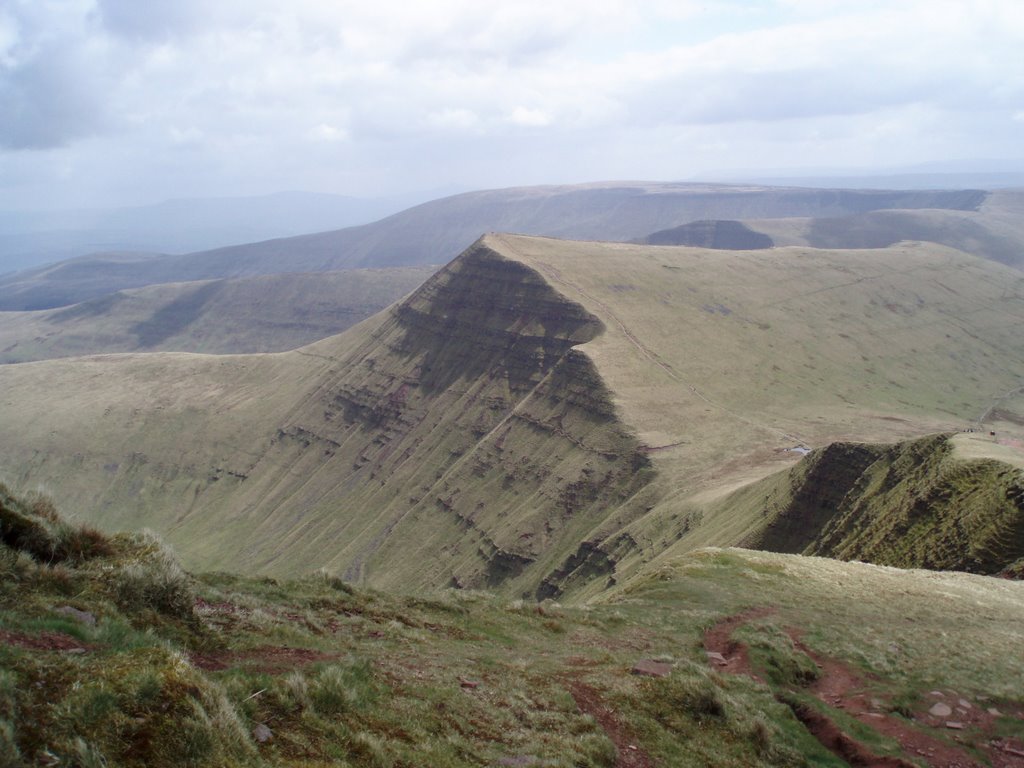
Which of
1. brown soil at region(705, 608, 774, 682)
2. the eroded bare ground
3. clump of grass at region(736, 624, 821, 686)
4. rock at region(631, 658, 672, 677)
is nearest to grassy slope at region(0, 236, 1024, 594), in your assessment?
brown soil at region(705, 608, 774, 682)

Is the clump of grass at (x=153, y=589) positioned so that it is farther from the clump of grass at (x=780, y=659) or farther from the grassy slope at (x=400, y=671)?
the clump of grass at (x=780, y=659)

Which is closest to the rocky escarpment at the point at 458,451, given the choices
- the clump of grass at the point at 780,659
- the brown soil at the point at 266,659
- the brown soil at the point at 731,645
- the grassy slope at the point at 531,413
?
the grassy slope at the point at 531,413

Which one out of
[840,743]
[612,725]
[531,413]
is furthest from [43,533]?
[531,413]

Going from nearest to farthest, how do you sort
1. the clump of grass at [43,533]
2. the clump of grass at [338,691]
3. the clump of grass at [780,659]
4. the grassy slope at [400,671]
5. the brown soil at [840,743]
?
the grassy slope at [400,671], the clump of grass at [338,691], the clump of grass at [43,533], the brown soil at [840,743], the clump of grass at [780,659]

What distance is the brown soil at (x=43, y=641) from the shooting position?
32.5ft

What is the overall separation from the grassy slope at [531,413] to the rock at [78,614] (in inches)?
2063

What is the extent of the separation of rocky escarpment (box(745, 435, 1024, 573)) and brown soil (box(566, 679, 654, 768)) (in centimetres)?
3308

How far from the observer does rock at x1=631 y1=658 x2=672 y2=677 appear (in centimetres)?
1814

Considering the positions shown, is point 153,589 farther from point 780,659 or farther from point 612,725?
point 780,659

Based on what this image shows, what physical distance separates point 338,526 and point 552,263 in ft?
243

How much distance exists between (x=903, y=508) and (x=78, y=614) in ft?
155

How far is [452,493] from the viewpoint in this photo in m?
109

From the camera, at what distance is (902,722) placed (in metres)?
18.0

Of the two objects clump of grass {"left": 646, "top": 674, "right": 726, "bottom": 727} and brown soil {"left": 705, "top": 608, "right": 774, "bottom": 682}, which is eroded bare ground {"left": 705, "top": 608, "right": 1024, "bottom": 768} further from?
clump of grass {"left": 646, "top": 674, "right": 726, "bottom": 727}
